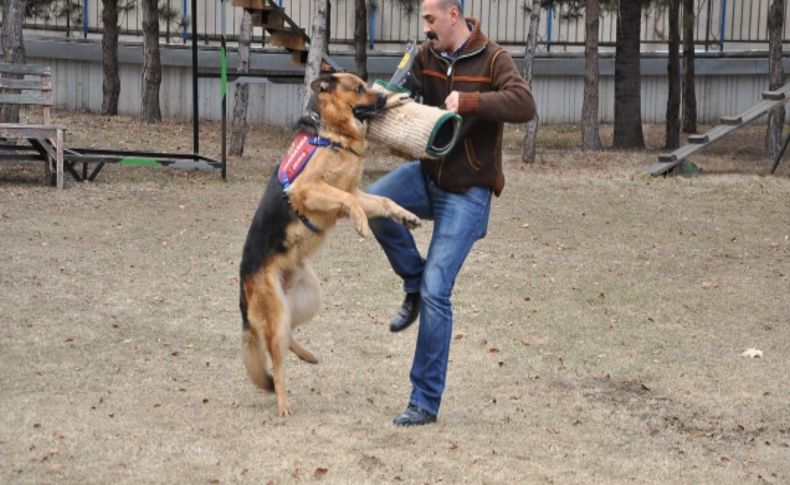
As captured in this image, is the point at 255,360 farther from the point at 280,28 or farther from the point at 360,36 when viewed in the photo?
the point at 360,36

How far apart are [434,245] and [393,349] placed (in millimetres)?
2243

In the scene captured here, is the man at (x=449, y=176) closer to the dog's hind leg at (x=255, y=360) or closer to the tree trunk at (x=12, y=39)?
the dog's hind leg at (x=255, y=360)

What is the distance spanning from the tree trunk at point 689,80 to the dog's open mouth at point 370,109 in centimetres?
1504

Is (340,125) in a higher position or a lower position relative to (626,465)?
higher

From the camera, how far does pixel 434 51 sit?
20.4ft

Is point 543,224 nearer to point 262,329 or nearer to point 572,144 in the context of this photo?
point 262,329

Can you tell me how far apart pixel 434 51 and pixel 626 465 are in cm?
232

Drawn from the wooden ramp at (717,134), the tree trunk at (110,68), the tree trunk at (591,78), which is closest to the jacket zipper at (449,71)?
the wooden ramp at (717,134)

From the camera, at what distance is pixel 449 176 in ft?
19.9

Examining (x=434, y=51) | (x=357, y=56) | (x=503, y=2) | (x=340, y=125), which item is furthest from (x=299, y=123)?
(x=503, y=2)

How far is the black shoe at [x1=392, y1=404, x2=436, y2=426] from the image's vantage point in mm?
6191

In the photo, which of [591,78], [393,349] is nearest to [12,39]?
[591,78]

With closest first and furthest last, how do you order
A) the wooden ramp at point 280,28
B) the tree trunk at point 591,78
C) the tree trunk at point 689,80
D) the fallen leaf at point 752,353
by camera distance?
the fallen leaf at point 752,353
the wooden ramp at point 280,28
the tree trunk at point 591,78
the tree trunk at point 689,80

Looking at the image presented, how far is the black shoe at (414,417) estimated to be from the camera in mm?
6191
